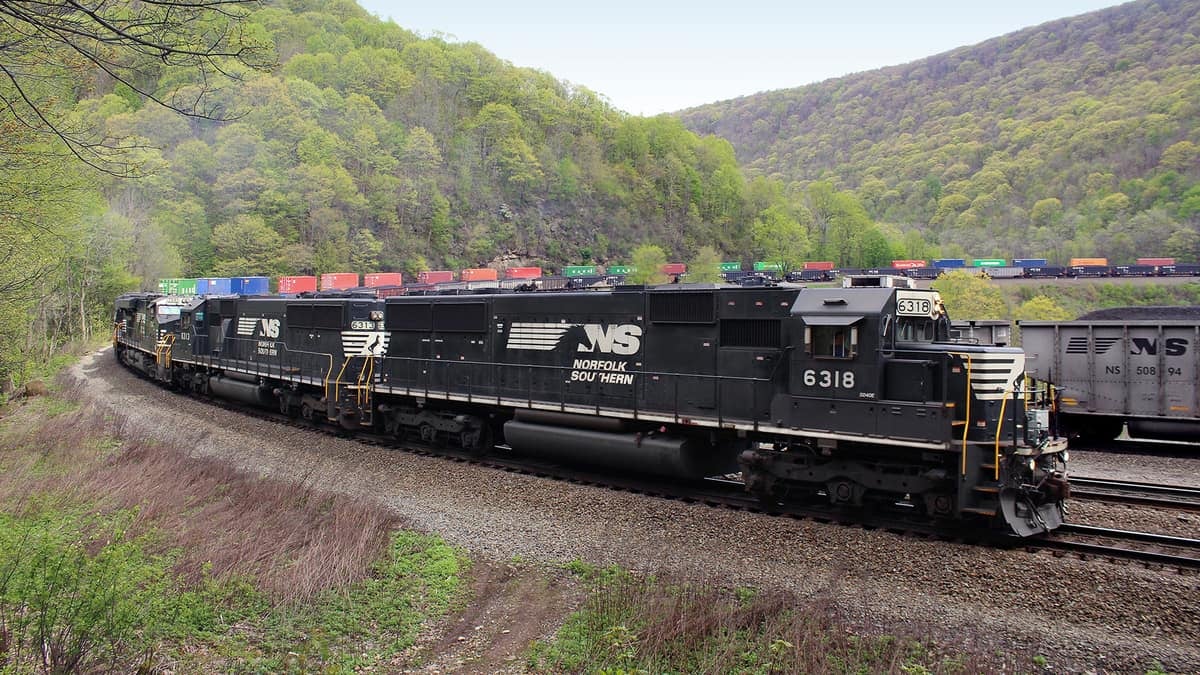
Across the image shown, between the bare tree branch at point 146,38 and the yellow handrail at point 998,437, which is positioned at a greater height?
the bare tree branch at point 146,38

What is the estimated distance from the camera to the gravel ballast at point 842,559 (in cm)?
639

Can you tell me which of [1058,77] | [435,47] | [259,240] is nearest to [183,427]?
[259,240]

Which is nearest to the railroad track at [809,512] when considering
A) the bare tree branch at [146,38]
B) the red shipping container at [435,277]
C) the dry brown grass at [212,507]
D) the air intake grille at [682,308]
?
the air intake grille at [682,308]

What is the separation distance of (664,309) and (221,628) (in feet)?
24.2

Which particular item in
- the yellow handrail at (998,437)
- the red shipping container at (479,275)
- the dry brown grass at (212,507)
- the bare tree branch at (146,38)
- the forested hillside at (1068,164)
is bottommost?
the dry brown grass at (212,507)

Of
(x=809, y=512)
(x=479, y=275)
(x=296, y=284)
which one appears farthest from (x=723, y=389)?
(x=479, y=275)

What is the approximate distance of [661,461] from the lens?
11.2 meters

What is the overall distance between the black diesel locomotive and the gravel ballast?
0.70 metres

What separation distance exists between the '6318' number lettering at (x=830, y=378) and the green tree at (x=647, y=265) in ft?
239

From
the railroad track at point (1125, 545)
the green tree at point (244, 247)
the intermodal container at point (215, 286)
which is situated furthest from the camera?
the green tree at point (244, 247)

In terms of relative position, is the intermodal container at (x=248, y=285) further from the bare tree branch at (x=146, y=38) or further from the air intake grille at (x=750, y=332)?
the air intake grille at (x=750, y=332)

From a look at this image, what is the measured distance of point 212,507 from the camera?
10.2 metres

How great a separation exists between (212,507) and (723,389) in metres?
7.43

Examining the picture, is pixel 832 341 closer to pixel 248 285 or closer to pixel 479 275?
pixel 248 285
